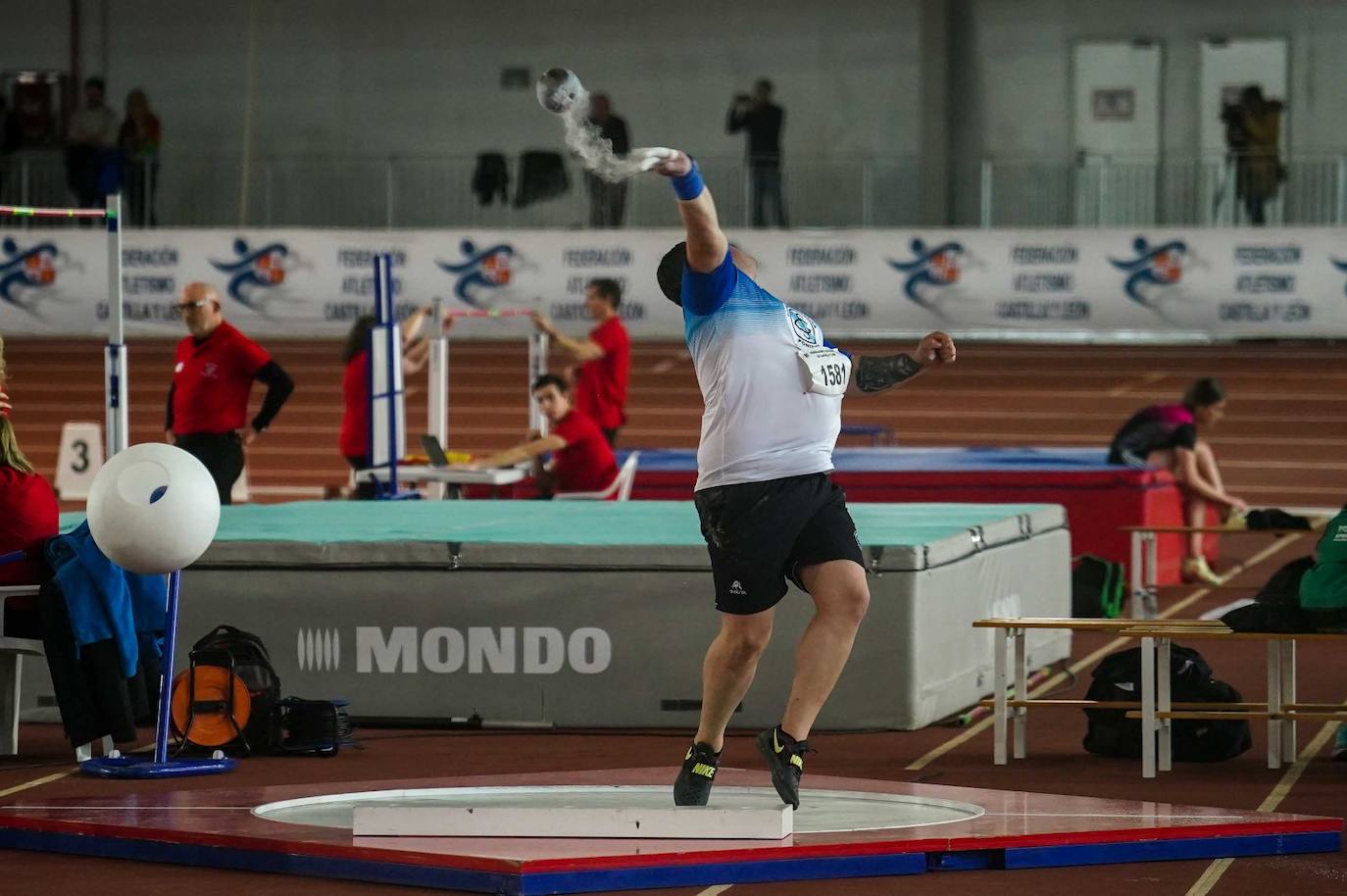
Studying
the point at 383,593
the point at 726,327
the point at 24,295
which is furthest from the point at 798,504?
the point at 24,295

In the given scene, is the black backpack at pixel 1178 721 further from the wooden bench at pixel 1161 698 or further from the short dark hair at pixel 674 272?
the short dark hair at pixel 674 272

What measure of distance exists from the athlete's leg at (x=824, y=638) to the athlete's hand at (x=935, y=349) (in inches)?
24.7

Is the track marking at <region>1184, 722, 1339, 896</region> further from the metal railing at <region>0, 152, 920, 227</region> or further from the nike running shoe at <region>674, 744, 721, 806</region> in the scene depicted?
the metal railing at <region>0, 152, 920, 227</region>

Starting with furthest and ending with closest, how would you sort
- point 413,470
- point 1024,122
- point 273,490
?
point 1024,122, point 273,490, point 413,470

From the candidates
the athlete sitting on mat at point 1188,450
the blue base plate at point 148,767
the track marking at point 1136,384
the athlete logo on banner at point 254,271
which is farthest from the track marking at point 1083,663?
the athlete logo on banner at point 254,271

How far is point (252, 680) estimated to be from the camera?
765cm

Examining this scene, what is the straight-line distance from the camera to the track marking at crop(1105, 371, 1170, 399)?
21.5m

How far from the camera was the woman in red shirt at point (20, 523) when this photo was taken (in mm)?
7590

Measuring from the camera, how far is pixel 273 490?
68.1ft

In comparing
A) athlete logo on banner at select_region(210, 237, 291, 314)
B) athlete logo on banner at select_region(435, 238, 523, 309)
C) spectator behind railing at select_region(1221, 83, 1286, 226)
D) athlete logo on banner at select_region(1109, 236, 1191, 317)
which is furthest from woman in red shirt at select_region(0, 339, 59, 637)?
spectator behind railing at select_region(1221, 83, 1286, 226)

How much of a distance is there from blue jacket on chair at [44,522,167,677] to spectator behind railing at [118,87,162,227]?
17.5m

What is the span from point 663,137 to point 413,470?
51.7 feet

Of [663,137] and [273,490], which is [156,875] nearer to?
[273,490]

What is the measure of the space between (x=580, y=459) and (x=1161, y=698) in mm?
6046
